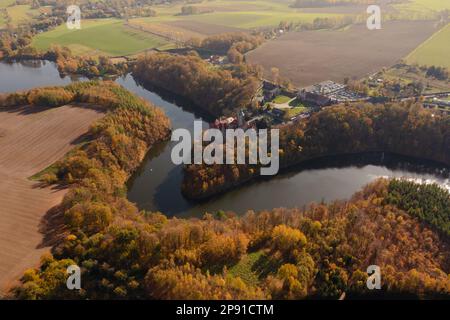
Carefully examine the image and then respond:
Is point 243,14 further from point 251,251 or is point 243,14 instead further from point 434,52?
point 251,251

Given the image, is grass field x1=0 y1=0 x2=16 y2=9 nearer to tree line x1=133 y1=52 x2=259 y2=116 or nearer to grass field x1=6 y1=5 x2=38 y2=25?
grass field x1=6 y1=5 x2=38 y2=25

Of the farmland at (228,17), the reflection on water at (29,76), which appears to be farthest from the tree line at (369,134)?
the farmland at (228,17)

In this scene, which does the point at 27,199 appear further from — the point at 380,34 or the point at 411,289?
the point at 380,34

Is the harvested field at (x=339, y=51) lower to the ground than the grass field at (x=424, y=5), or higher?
lower

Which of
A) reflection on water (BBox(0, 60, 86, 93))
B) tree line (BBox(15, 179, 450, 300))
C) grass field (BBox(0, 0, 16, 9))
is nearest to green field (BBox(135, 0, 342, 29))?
reflection on water (BBox(0, 60, 86, 93))

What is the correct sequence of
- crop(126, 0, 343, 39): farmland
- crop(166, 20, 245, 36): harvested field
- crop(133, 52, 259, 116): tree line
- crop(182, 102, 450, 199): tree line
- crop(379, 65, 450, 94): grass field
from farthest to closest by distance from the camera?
crop(126, 0, 343, 39): farmland, crop(166, 20, 245, 36): harvested field, crop(379, 65, 450, 94): grass field, crop(133, 52, 259, 116): tree line, crop(182, 102, 450, 199): tree line
